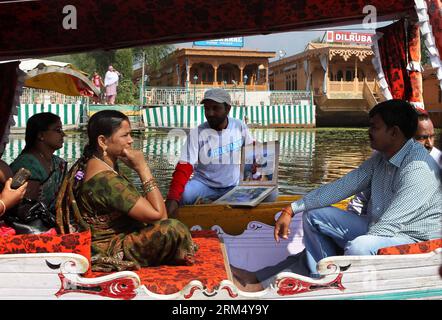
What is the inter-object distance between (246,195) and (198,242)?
81cm

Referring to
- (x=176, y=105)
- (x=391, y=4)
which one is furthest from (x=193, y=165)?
(x=176, y=105)

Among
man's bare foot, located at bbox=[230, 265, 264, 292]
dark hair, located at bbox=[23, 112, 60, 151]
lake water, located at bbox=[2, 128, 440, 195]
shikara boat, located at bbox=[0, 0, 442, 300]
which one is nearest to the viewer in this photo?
shikara boat, located at bbox=[0, 0, 442, 300]

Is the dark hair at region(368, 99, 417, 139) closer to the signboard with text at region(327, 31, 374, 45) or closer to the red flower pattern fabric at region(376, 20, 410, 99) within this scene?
the red flower pattern fabric at region(376, 20, 410, 99)

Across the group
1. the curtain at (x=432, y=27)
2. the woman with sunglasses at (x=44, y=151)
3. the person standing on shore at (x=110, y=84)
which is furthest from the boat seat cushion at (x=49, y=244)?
the person standing on shore at (x=110, y=84)

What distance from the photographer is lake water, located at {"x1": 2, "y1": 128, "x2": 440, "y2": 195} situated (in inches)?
368

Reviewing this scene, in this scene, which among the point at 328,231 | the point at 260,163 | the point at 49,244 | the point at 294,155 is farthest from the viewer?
the point at 294,155

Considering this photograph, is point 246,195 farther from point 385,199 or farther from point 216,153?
point 385,199

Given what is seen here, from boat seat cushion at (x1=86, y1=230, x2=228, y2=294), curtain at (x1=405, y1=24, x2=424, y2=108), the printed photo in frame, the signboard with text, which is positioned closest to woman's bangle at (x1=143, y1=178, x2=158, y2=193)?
boat seat cushion at (x1=86, y1=230, x2=228, y2=294)

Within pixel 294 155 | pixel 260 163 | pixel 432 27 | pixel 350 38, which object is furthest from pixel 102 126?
pixel 350 38

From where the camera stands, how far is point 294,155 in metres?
13.4

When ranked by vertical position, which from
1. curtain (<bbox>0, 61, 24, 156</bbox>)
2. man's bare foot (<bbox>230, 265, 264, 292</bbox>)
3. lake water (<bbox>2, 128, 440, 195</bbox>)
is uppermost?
curtain (<bbox>0, 61, 24, 156</bbox>)

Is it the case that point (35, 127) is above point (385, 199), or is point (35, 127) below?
above

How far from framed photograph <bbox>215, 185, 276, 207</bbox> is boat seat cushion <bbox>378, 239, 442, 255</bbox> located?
1.32 meters
